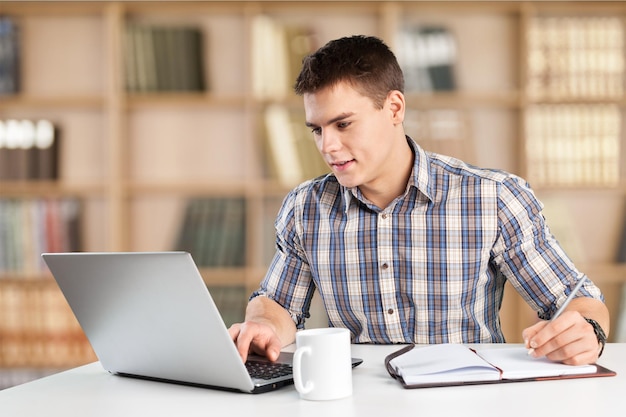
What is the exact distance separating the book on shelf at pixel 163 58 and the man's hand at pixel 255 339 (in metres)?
2.15

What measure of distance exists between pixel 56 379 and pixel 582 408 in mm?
764

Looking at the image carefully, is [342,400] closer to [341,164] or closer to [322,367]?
[322,367]

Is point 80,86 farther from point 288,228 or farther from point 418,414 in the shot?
point 418,414

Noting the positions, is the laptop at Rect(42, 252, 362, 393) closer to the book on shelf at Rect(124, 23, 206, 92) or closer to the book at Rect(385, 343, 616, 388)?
the book at Rect(385, 343, 616, 388)

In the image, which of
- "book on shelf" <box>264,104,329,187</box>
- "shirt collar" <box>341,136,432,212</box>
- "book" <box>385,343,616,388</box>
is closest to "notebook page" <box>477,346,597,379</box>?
"book" <box>385,343,616,388</box>

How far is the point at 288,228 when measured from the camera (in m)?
1.75

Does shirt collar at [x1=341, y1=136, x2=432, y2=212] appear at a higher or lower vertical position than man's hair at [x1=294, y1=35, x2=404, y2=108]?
lower

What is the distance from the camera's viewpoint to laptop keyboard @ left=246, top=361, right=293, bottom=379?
110 centimetres

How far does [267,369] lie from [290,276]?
0.61 metres

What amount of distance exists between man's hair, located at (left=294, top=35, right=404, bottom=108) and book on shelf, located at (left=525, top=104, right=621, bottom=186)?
1630mm

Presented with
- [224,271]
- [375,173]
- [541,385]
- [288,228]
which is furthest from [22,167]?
[541,385]

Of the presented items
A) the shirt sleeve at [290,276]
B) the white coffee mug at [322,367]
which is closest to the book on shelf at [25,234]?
the shirt sleeve at [290,276]

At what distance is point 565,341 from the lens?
111cm

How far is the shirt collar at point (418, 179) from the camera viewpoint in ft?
5.35
